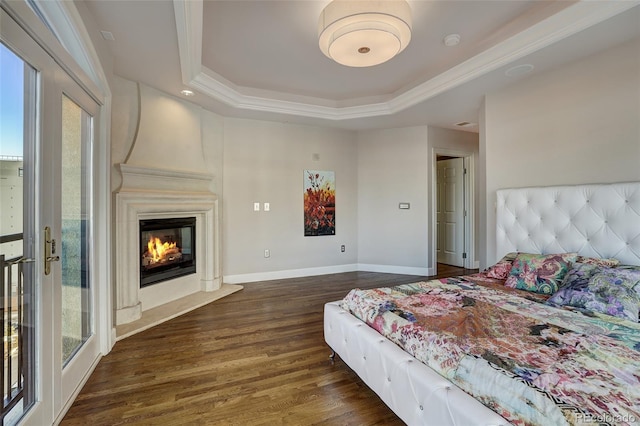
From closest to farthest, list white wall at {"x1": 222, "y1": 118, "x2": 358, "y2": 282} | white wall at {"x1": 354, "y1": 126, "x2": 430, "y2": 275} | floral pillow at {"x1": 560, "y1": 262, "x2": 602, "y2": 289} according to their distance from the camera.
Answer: floral pillow at {"x1": 560, "y1": 262, "x2": 602, "y2": 289}
white wall at {"x1": 222, "y1": 118, "x2": 358, "y2": 282}
white wall at {"x1": 354, "y1": 126, "x2": 430, "y2": 275}

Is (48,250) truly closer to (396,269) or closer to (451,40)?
(451,40)

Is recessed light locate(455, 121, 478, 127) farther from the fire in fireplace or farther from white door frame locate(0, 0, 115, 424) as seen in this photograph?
white door frame locate(0, 0, 115, 424)

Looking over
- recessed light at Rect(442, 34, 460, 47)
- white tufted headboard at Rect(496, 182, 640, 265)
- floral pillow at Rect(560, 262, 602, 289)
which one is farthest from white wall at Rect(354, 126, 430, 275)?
floral pillow at Rect(560, 262, 602, 289)

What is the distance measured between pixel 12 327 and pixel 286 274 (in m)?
3.73

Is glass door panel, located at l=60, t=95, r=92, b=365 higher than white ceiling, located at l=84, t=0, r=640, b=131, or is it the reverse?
white ceiling, located at l=84, t=0, r=640, b=131

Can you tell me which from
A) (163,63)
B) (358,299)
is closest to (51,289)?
(358,299)

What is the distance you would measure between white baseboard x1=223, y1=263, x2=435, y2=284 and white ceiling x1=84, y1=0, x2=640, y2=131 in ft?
8.39

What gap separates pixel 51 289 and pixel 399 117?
4469 millimetres

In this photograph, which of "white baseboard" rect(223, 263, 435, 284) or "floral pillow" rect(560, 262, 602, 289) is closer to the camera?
"floral pillow" rect(560, 262, 602, 289)

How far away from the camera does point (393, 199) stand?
206 inches

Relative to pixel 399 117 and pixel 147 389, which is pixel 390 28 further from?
pixel 147 389

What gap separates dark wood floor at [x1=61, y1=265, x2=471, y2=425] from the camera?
1700 mm

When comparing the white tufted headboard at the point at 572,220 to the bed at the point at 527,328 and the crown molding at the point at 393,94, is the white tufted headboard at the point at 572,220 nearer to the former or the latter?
the bed at the point at 527,328

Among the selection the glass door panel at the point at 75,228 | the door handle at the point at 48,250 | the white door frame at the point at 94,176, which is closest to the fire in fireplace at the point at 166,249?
the white door frame at the point at 94,176
